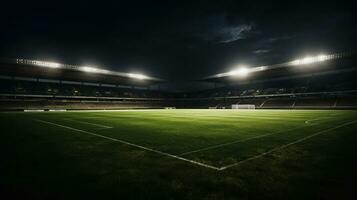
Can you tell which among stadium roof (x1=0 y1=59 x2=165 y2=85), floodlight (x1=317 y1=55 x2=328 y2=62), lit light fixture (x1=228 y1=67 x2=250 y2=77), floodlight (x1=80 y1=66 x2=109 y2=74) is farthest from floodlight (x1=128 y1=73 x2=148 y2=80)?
floodlight (x1=317 y1=55 x2=328 y2=62)

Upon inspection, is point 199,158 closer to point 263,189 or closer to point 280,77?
point 263,189

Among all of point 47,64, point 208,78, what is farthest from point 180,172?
point 208,78

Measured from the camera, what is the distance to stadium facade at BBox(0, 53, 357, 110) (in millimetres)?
38969

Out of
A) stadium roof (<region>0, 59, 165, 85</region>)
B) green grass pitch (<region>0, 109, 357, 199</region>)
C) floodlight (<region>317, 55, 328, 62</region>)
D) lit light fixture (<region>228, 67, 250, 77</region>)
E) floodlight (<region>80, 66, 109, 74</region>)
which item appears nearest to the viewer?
green grass pitch (<region>0, 109, 357, 199</region>)

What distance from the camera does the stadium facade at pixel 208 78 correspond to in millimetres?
38969

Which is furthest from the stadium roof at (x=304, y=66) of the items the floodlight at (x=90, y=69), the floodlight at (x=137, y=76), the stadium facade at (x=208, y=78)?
the floodlight at (x=90, y=69)

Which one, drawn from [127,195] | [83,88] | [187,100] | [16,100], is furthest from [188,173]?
[187,100]

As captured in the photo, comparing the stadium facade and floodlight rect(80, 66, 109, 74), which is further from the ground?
floodlight rect(80, 66, 109, 74)

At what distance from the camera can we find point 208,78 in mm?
58656

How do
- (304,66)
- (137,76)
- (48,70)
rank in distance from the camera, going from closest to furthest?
(48,70) < (304,66) < (137,76)

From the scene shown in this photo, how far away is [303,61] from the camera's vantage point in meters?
38.2

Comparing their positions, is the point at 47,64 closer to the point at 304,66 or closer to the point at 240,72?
the point at 240,72

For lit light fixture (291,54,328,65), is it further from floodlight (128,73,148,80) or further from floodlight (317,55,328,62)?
floodlight (128,73,148,80)

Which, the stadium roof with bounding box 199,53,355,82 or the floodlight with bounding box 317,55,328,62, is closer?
the stadium roof with bounding box 199,53,355,82
